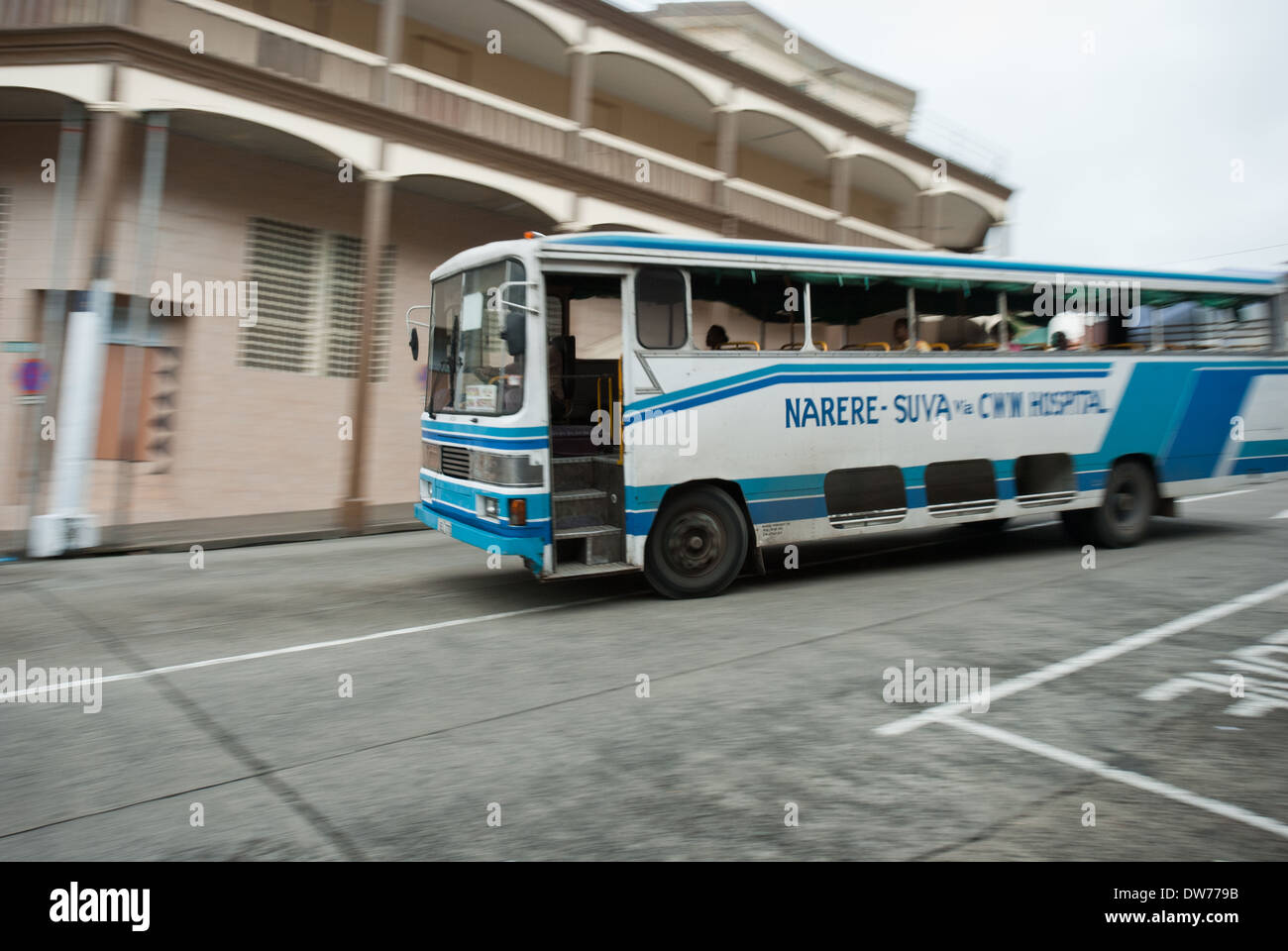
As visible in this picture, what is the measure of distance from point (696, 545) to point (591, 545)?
970 mm

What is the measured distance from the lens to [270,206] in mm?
15078

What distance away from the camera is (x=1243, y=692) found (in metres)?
5.20

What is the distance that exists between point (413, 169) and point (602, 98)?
7.49 metres

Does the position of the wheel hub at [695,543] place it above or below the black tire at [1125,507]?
below

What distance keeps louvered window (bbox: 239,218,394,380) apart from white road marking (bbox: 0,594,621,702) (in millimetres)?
8776

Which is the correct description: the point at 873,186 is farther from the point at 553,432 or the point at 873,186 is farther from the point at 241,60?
the point at 553,432

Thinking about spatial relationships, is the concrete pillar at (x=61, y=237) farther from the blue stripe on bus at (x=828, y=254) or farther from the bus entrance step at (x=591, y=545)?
the bus entrance step at (x=591, y=545)

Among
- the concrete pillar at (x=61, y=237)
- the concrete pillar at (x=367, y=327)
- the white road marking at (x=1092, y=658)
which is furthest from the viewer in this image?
the concrete pillar at (x=367, y=327)

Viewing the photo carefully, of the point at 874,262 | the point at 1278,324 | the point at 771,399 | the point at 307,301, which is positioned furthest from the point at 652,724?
the point at 307,301

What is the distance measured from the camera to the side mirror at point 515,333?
7195 mm

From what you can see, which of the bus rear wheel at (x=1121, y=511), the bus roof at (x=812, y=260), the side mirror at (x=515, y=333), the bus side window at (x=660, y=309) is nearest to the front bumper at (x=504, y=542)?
the side mirror at (x=515, y=333)

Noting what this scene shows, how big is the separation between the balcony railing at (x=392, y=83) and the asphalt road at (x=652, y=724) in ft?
26.0

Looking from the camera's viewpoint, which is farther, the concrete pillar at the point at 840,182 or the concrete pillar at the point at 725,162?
the concrete pillar at the point at 840,182

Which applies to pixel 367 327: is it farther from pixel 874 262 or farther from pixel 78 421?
pixel 874 262
